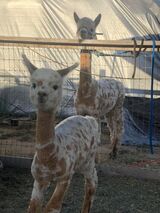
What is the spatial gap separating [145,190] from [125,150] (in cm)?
223

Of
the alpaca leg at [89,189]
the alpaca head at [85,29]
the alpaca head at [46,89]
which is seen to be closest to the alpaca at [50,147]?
the alpaca head at [46,89]

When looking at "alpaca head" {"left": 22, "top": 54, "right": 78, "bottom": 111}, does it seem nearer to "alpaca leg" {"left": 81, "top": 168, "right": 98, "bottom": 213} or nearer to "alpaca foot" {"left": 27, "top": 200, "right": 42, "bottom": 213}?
"alpaca foot" {"left": 27, "top": 200, "right": 42, "bottom": 213}

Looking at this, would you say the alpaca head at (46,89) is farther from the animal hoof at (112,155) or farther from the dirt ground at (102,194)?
the animal hoof at (112,155)

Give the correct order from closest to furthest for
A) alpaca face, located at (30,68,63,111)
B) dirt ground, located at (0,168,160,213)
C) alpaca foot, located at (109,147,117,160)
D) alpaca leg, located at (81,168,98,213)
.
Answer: alpaca face, located at (30,68,63,111), alpaca leg, located at (81,168,98,213), dirt ground, located at (0,168,160,213), alpaca foot, located at (109,147,117,160)

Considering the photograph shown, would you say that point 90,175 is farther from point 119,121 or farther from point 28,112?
point 28,112

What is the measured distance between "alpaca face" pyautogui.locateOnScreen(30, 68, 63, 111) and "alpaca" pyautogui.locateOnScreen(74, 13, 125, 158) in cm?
260

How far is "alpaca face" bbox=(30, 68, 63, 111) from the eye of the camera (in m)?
3.42

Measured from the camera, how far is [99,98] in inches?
253

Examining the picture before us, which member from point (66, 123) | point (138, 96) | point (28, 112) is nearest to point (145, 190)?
point (66, 123)

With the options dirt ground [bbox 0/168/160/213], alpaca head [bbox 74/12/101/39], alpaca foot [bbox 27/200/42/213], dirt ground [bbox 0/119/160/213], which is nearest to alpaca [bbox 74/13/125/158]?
alpaca head [bbox 74/12/101/39]

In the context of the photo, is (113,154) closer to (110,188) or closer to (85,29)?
(110,188)

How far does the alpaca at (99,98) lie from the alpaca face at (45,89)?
2601 mm

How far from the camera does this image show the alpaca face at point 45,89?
3422 mm

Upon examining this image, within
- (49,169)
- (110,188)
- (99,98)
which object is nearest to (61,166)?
(49,169)
